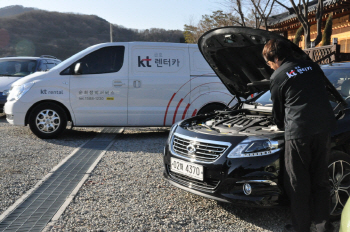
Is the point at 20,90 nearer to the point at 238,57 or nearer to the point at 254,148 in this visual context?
the point at 238,57

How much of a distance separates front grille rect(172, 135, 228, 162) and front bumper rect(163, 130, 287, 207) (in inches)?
2.5

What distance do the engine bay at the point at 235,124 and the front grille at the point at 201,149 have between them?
0.68ft

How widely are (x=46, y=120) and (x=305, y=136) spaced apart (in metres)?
5.71

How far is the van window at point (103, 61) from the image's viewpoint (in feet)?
24.3

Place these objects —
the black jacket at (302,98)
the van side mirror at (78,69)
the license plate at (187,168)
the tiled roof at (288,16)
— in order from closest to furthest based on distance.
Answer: the black jacket at (302,98), the license plate at (187,168), the van side mirror at (78,69), the tiled roof at (288,16)

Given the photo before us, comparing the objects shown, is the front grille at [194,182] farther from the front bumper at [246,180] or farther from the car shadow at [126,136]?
the car shadow at [126,136]

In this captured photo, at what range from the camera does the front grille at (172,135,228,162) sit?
3.50m

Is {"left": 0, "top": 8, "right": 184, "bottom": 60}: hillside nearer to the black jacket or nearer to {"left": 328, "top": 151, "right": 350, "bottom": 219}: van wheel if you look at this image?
{"left": 328, "top": 151, "right": 350, "bottom": 219}: van wheel

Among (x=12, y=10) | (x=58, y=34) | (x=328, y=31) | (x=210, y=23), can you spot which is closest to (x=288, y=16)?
(x=328, y=31)

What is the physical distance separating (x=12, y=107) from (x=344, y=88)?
6.05 meters

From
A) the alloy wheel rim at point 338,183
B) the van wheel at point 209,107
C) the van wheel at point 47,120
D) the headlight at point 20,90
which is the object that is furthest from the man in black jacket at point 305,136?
the headlight at point 20,90

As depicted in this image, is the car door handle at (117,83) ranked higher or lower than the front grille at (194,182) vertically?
higher

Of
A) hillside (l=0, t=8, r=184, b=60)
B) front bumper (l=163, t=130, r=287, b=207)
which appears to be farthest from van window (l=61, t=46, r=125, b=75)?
hillside (l=0, t=8, r=184, b=60)

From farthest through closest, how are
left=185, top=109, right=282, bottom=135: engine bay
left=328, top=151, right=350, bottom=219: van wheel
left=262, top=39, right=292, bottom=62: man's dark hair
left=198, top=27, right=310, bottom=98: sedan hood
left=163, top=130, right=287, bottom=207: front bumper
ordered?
left=198, top=27, right=310, bottom=98: sedan hood < left=185, top=109, right=282, bottom=135: engine bay < left=328, top=151, right=350, bottom=219: van wheel < left=163, top=130, right=287, bottom=207: front bumper < left=262, top=39, right=292, bottom=62: man's dark hair
